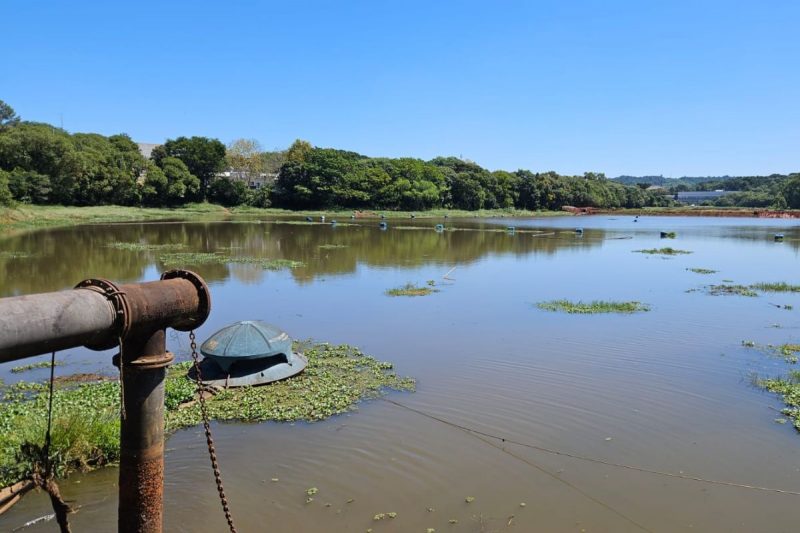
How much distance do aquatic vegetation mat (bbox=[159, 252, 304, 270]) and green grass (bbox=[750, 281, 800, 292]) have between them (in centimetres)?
2287

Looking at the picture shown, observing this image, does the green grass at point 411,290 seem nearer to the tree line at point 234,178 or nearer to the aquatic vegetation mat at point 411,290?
the aquatic vegetation mat at point 411,290

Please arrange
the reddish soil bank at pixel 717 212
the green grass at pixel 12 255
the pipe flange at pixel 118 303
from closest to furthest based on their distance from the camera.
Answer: the pipe flange at pixel 118 303, the green grass at pixel 12 255, the reddish soil bank at pixel 717 212

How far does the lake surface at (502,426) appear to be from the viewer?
25.1 ft

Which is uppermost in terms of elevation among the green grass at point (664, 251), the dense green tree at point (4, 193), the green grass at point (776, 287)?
the dense green tree at point (4, 193)

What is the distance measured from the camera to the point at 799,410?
1124cm

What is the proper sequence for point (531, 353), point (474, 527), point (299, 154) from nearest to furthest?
1. point (474, 527)
2. point (531, 353)
3. point (299, 154)

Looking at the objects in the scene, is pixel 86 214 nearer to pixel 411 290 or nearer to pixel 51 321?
pixel 411 290

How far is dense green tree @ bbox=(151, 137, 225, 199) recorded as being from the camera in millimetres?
91938

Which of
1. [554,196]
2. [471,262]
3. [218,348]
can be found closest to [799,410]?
[218,348]

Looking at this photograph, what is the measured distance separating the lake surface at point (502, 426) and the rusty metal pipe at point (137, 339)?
324 centimetres

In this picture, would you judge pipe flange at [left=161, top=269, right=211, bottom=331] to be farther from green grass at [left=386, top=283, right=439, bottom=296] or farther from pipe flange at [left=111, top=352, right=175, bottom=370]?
green grass at [left=386, top=283, right=439, bottom=296]

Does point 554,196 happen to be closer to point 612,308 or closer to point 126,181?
point 126,181

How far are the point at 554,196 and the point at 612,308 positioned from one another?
366ft

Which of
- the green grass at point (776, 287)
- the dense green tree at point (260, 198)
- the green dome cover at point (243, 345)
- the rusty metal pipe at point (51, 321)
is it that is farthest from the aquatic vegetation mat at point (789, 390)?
the dense green tree at point (260, 198)
